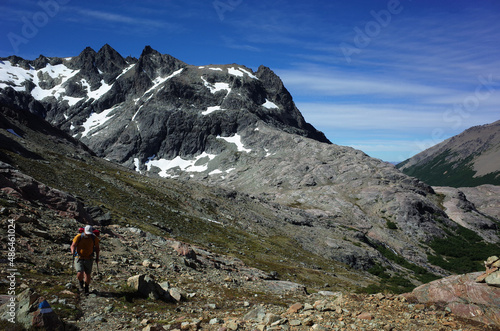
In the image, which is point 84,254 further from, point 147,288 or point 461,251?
→ point 461,251

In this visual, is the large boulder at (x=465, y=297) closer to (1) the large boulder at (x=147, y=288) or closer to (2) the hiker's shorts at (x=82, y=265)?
(1) the large boulder at (x=147, y=288)

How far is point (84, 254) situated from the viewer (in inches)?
596

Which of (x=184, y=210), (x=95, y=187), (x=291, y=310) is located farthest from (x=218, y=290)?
(x=184, y=210)

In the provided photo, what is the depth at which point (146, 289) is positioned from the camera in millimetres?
16250

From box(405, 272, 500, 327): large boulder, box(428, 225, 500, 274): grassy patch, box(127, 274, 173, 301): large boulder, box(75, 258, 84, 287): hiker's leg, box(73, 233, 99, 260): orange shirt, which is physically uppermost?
box(73, 233, 99, 260): orange shirt

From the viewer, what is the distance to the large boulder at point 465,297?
14.5 m

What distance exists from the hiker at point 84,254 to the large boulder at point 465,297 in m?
18.0

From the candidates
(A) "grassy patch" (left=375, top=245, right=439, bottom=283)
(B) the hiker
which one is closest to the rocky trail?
(B) the hiker

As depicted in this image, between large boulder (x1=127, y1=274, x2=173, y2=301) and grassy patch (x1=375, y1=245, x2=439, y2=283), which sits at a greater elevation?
large boulder (x1=127, y1=274, x2=173, y2=301)

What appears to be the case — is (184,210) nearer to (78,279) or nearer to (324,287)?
(324,287)

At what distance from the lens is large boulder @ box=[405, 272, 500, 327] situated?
14.5 metres

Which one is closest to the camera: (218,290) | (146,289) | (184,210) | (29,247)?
(146,289)

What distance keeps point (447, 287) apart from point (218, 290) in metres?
14.6

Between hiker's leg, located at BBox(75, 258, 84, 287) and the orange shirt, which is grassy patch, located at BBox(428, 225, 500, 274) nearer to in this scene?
the orange shirt
